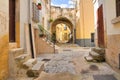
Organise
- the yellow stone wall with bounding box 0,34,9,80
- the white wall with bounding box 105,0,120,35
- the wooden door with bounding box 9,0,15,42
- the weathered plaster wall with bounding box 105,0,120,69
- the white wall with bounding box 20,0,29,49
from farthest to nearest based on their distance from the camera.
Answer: the white wall with bounding box 20,0,29,49
the wooden door with bounding box 9,0,15,42
the white wall with bounding box 105,0,120,35
the weathered plaster wall with bounding box 105,0,120,69
the yellow stone wall with bounding box 0,34,9,80

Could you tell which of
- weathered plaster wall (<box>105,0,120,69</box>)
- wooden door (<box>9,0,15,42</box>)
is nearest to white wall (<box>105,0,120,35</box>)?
weathered plaster wall (<box>105,0,120,69</box>)

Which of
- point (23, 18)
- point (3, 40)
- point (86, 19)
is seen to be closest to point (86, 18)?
point (86, 19)

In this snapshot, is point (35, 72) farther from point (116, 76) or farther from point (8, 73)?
point (116, 76)

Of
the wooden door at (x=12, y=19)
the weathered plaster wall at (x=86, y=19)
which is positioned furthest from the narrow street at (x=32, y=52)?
the weathered plaster wall at (x=86, y=19)

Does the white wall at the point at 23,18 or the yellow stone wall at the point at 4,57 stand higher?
the white wall at the point at 23,18

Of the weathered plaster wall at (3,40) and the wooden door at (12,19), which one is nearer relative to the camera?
the weathered plaster wall at (3,40)

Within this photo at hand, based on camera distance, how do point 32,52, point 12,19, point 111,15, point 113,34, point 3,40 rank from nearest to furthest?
point 3,40, point 113,34, point 111,15, point 12,19, point 32,52

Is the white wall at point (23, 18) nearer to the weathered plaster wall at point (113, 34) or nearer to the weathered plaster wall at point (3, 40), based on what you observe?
the weathered plaster wall at point (3, 40)

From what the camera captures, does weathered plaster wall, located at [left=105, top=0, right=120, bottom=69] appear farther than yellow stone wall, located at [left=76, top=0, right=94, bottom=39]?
No

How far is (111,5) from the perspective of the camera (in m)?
5.90

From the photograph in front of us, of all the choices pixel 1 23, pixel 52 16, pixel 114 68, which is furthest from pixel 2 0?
pixel 52 16

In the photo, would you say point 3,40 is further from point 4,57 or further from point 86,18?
point 86,18

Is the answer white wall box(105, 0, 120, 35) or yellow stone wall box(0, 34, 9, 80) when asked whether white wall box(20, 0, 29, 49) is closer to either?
yellow stone wall box(0, 34, 9, 80)

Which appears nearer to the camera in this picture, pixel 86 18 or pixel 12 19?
pixel 12 19
